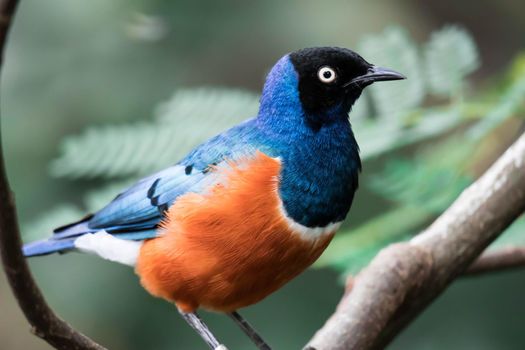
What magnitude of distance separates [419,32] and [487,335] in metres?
2.49

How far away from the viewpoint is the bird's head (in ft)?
11.9

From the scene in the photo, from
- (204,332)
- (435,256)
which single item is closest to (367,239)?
(435,256)

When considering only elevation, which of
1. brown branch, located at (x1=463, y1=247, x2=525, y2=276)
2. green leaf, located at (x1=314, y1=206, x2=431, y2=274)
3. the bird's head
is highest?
the bird's head

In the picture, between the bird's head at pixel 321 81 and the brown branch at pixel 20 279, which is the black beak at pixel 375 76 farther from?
the brown branch at pixel 20 279

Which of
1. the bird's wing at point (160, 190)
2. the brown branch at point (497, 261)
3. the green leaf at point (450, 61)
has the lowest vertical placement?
the brown branch at point (497, 261)

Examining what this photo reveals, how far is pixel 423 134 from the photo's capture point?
3.74 meters

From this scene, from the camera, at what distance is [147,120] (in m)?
5.10

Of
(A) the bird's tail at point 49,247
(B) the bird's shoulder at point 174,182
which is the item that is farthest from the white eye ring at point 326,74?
(A) the bird's tail at point 49,247

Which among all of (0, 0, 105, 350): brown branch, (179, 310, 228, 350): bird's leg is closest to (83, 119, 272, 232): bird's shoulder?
(179, 310, 228, 350): bird's leg

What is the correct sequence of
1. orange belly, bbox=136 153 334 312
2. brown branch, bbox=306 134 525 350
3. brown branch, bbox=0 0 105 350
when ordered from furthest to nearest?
brown branch, bbox=306 134 525 350 < orange belly, bbox=136 153 334 312 < brown branch, bbox=0 0 105 350

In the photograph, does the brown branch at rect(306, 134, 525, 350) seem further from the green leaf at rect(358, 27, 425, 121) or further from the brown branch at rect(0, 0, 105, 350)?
the brown branch at rect(0, 0, 105, 350)

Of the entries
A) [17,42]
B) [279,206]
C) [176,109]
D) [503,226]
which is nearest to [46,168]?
[17,42]

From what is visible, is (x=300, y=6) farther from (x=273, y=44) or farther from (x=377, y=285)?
(x=377, y=285)

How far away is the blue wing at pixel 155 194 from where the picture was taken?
3646 mm
